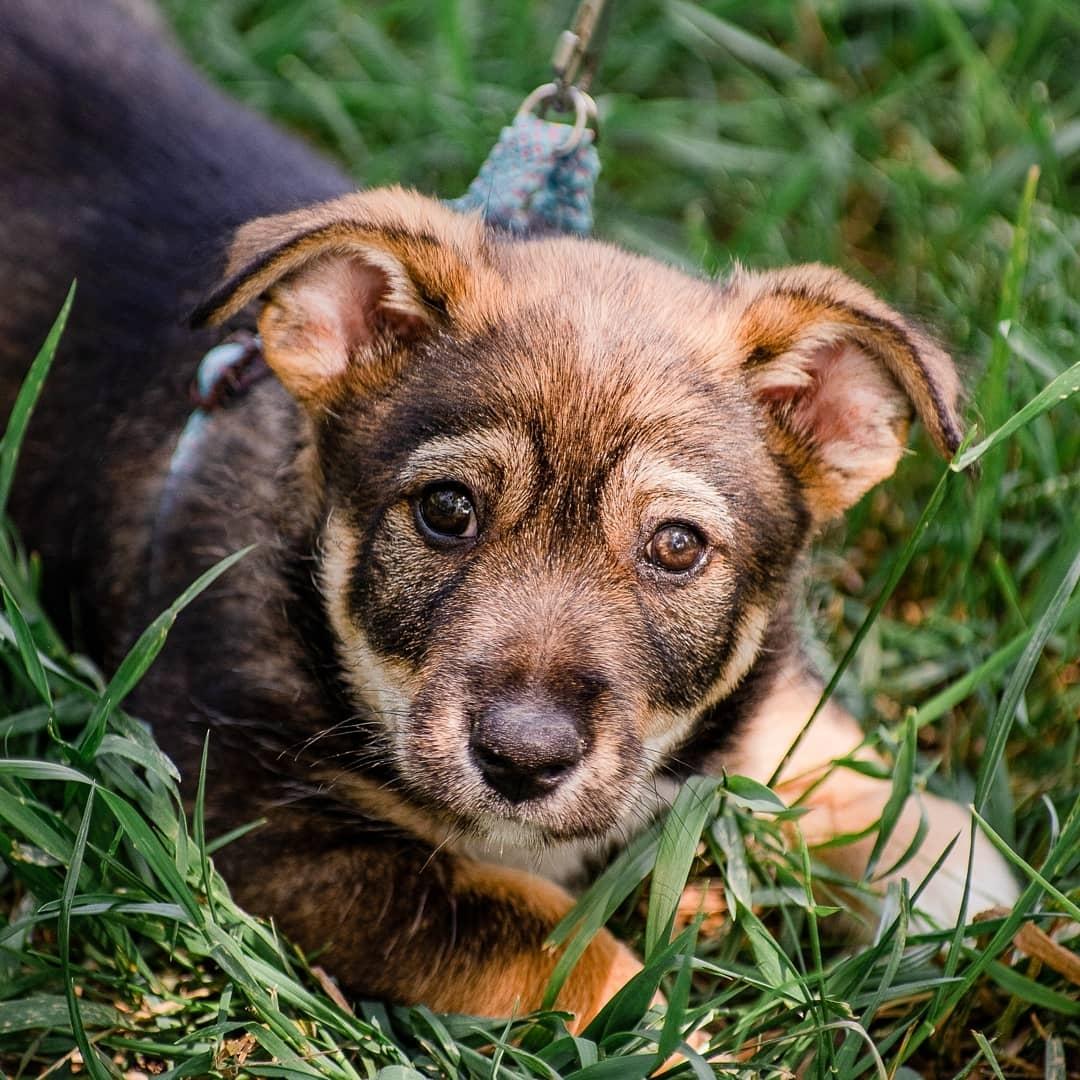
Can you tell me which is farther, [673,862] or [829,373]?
[829,373]

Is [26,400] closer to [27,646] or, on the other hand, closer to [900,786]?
[27,646]

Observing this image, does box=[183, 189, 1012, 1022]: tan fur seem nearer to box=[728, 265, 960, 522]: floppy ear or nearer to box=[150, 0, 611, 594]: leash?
box=[728, 265, 960, 522]: floppy ear

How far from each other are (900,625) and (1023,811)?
81 cm

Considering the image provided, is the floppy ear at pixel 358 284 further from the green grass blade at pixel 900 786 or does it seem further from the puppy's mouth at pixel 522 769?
the green grass blade at pixel 900 786

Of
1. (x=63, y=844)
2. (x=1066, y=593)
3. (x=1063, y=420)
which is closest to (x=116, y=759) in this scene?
(x=63, y=844)

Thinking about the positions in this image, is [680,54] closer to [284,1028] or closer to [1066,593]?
[1066,593]

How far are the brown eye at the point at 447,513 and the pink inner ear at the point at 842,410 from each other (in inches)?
28.6

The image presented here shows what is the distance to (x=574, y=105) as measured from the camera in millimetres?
3750

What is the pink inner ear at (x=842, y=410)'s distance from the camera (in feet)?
10.7

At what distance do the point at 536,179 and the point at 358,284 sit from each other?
67cm

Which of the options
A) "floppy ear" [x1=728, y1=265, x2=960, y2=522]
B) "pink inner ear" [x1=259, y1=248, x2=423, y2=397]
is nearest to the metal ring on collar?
"floppy ear" [x1=728, y1=265, x2=960, y2=522]

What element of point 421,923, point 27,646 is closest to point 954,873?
point 421,923

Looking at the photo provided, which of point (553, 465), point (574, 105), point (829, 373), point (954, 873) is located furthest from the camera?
point (574, 105)

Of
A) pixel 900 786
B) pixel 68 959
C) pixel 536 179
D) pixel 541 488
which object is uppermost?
pixel 536 179
